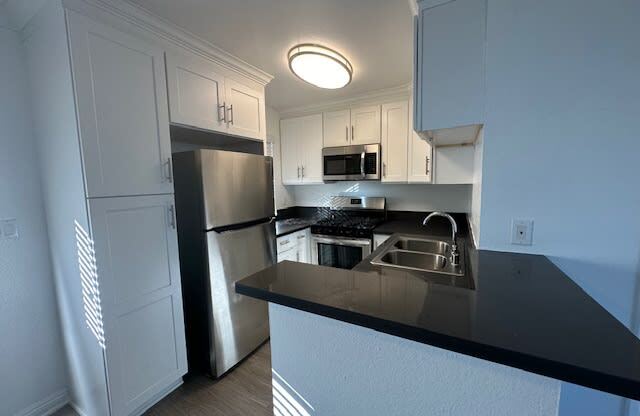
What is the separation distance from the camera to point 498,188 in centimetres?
121

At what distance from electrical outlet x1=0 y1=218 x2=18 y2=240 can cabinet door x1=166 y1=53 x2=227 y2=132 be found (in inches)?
42.7

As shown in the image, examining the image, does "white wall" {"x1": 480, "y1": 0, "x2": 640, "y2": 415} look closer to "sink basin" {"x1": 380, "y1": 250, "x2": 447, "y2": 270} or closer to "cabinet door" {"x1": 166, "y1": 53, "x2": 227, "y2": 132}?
"sink basin" {"x1": 380, "y1": 250, "x2": 447, "y2": 270}

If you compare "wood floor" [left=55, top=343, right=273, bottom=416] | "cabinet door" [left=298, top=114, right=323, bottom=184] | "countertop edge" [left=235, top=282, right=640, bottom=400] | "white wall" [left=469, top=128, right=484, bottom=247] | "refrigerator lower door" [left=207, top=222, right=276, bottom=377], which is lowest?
"wood floor" [left=55, top=343, right=273, bottom=416]

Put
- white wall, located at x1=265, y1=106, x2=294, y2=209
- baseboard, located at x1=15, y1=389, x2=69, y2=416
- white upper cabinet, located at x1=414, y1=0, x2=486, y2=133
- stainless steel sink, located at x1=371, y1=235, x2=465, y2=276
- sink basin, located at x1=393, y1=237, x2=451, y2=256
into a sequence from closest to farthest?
→ white upper cabinet, located at x1=414, y1=0, x2=486, y2=133 → baseboard, located at x1=15, y1=389, x2=69, y2=416 → stainless steel sink, located at x1=371, y1=235, x2=465, y2=276 → sink basin, located at x1=393, y1=237, x2=451, y2=256 → white wall, located at x1=265, y1=106, x2=294, y2=209

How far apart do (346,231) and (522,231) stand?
1813 millimetres

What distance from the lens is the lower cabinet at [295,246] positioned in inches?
108

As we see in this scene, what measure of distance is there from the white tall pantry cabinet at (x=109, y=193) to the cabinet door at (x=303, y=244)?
143cm

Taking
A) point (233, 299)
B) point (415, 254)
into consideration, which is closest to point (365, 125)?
point (415, 254)

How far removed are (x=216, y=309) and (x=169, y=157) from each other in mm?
1100

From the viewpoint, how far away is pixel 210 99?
1943mm

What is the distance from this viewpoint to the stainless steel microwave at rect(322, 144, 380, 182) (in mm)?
2904

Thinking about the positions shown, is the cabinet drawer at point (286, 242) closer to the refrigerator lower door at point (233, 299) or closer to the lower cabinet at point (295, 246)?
the lower cabinet at point (295, 246)

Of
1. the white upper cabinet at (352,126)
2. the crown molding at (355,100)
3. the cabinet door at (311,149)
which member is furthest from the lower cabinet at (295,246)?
the crown molding at (355,100)

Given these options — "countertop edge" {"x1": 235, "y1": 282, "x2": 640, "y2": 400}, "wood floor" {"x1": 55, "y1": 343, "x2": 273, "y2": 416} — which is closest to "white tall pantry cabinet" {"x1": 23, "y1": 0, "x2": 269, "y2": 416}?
"wood floor" {"x1": 55, "y1": 343, "x2": 273, "y2": 416}
